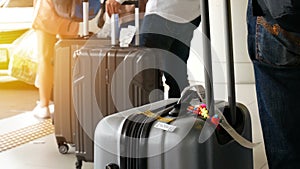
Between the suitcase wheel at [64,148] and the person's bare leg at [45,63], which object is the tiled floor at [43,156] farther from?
Result: the person's bare leg at [45,63]

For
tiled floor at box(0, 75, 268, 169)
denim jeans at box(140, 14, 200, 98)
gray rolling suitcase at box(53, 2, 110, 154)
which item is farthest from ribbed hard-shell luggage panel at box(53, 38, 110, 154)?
denim jeans at box(140, 14, 200, 98)

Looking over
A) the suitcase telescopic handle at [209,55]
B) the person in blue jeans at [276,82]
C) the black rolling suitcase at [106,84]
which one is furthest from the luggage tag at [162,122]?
the black rolling suitcase at [106,84]

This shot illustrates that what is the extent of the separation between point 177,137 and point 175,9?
0.78 m

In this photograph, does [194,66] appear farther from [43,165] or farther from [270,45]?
[270,45]

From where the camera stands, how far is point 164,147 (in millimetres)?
1102

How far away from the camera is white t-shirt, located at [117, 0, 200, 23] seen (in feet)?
5.78

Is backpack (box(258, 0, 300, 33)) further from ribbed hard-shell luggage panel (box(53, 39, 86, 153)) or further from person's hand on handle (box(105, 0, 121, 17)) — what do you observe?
ribbed hard-shell luggage panel (box(53, 39, 86, 153))

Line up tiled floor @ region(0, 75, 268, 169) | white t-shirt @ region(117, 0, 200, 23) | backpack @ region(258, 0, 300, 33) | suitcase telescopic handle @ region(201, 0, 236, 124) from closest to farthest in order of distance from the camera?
backpack @ region(258, 0, 300, 33)
suitcase telescopic handle @ region(201, 0, 236, 124)
white t-shirt @ region(117, 0, 200, 23)
tiled floor @ region(0, 75, 268, 169)

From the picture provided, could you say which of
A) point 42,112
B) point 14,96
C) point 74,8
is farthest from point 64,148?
point 14,96

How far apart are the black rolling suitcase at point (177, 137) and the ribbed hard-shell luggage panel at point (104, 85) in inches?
21.0

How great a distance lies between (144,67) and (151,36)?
144 mm

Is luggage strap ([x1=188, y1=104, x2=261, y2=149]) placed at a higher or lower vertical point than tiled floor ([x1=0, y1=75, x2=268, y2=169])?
higher

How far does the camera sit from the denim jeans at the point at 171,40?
1.80 m

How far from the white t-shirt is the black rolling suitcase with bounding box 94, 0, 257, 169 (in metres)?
0.59
